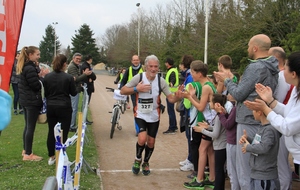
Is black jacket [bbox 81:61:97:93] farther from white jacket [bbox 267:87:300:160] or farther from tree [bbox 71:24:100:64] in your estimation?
tree [bbox 71:24:100:64]

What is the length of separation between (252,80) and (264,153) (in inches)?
33.1

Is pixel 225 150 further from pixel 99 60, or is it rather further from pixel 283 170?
pixel 99 60

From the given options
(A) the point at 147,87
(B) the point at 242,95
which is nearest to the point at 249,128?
(B) the point at 242,95

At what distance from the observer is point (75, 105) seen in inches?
387

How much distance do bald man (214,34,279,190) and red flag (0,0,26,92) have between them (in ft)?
8.82

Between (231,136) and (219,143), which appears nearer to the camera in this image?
(231,136)

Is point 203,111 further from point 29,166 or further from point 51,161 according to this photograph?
point 29,166

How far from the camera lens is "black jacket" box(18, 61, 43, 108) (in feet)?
21.1

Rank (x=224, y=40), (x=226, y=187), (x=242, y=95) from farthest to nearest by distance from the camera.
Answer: (x=224, y=40) → (x=226, y=187) → (x=242, y=95)

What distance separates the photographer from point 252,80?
4203 mm

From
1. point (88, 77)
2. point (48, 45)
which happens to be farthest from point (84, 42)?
point (88, 77)

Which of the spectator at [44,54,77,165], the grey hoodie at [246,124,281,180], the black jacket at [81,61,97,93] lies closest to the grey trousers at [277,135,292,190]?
the grey hoodie at [246,124,281,180]

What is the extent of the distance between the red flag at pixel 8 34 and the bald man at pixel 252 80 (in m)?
2.69

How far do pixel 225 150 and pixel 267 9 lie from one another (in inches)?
685
